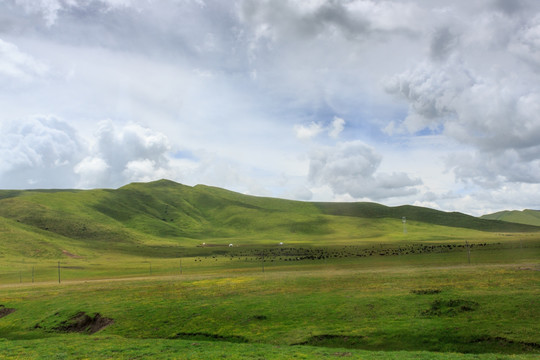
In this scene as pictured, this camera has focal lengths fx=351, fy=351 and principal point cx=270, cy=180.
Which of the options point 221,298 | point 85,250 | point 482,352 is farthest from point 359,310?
point 85,250

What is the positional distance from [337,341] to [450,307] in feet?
39.9

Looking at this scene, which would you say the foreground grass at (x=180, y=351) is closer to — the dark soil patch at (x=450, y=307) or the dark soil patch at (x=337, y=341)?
the dark soil patch at (x=337, y=341)

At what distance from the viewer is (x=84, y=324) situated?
38375 mm

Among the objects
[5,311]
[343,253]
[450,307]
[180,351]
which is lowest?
[343,253]

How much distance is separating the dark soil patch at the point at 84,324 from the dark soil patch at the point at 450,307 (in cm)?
3225

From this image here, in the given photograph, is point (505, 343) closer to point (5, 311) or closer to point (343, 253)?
point (5, 311)

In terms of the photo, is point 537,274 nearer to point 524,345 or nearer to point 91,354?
point 524,345

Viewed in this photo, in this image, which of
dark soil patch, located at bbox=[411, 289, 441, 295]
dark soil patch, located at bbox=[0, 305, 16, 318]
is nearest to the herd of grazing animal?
dark soil patch, located at bbox=[411, 289, 441, 295]

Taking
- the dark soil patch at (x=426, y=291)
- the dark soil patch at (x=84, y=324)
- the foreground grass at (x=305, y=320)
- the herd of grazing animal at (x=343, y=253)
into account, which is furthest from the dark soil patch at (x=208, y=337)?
the herd of grazing animal at (x=343, y=253)

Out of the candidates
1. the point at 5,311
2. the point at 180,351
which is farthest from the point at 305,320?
the point at 5,311

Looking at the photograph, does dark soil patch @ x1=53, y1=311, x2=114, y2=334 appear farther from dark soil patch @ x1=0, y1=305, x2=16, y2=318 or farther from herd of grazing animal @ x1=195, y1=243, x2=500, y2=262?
herd of grazing animal @ x1=195, y1=243, x2=500, y2=262

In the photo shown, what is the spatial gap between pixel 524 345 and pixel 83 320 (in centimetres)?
4105

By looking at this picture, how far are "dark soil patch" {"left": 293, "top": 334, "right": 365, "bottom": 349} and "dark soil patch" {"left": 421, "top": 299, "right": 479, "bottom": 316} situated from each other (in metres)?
8.23

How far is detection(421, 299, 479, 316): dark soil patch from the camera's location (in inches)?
1227
